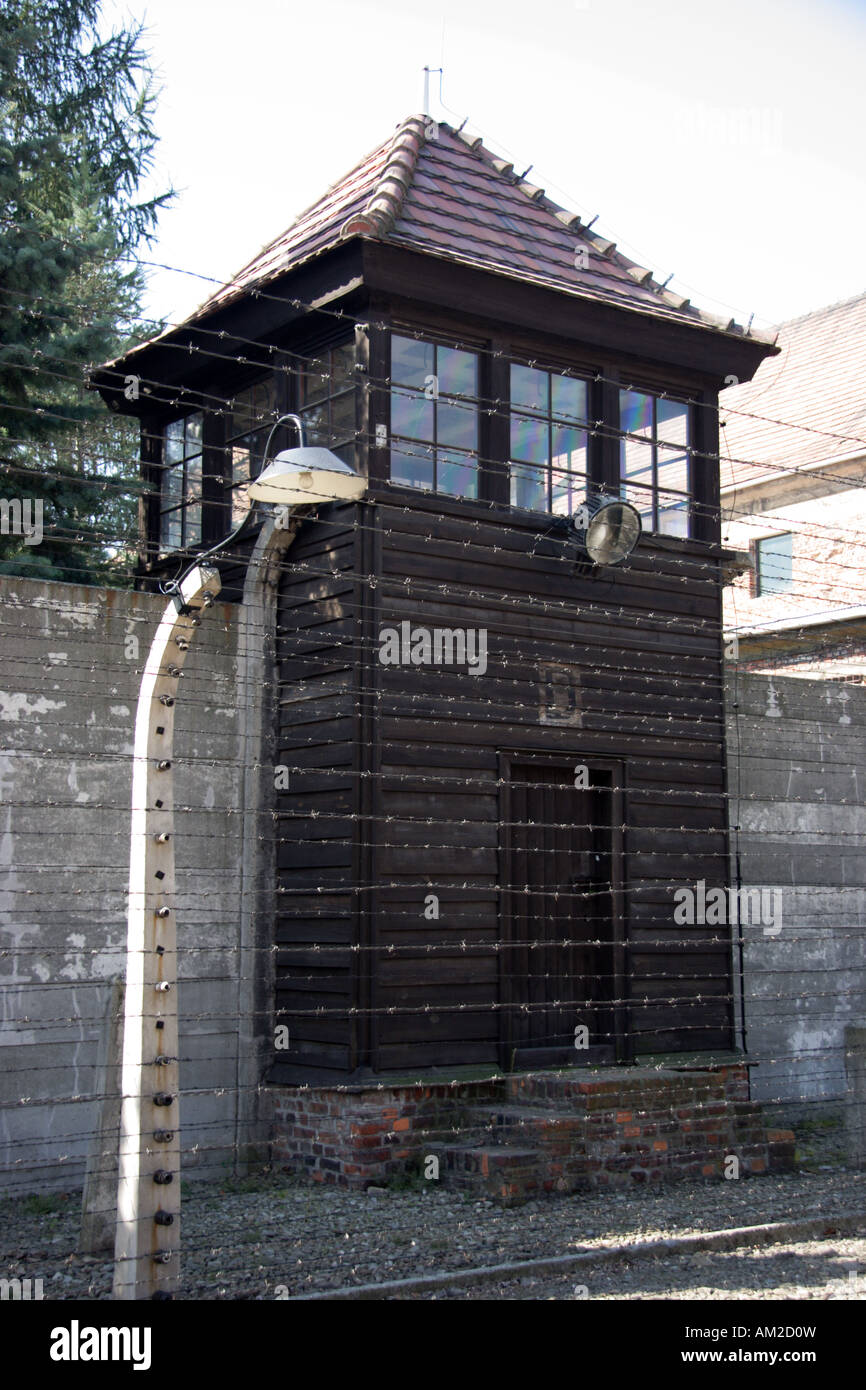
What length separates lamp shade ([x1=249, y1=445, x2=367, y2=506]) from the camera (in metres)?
6.76

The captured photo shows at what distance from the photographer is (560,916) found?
432 inches

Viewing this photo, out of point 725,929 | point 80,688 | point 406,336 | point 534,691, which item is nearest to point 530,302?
point 406,336

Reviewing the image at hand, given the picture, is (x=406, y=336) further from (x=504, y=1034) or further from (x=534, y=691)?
(x=504, y=1034)

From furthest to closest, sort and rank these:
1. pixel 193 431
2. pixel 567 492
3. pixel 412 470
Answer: pixel 193 431 → pixel 567 492 → pixel 412 470

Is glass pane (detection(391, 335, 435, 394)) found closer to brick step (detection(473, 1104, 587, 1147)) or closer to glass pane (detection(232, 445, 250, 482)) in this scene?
glass pane (detection(232, 445, 250, 482))

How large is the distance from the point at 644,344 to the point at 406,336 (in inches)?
89.2

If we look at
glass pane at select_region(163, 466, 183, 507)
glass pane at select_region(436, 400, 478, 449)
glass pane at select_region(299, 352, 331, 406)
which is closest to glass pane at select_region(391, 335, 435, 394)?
glass pane at select_region(436, 400, 478, 449)

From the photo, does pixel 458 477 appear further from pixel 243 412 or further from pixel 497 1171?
pixel 497 1171

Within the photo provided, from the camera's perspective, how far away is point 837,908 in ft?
44.2

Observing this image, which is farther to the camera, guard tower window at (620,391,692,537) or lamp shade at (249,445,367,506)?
guard tower window at (620,391,692,537)

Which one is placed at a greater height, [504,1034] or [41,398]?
[41,398]

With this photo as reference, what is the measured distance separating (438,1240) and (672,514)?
653cm

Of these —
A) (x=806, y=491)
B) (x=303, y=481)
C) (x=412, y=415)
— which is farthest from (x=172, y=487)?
(x=806, y=491)

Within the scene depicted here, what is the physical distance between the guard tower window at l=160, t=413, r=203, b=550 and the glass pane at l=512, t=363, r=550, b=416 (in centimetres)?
267
